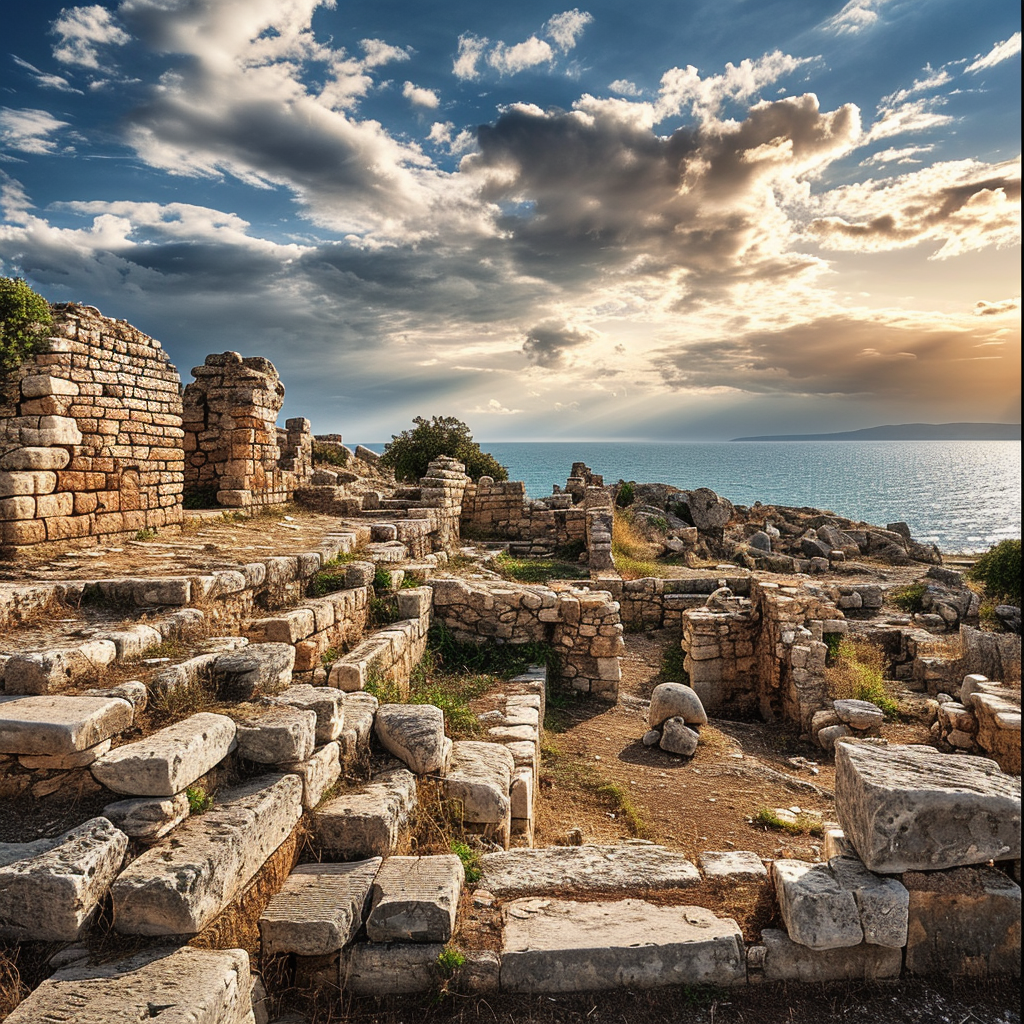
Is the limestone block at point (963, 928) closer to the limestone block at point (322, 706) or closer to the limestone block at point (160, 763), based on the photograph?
the limestone block at point (322, 706)

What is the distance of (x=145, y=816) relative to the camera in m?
3.44

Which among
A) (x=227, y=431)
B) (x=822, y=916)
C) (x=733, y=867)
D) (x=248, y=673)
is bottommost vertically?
(x=733, y=867)

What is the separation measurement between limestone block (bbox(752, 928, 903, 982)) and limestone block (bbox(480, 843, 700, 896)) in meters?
0.65

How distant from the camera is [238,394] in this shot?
475 inches

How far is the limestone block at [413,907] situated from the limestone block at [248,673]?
1.72 meters

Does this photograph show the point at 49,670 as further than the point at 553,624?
No

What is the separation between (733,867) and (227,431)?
1092cm

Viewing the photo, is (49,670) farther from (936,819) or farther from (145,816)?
(936,819)

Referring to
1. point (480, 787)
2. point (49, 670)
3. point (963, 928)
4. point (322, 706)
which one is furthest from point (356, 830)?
point (963, 928)

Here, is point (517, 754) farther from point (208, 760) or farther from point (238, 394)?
point (238, 394)

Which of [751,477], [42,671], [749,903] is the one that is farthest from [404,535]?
[751,477]

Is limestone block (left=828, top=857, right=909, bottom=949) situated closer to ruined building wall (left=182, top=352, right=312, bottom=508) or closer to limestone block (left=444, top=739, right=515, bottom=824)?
limestone block (left=444, top=739, right=515, bottom=824)

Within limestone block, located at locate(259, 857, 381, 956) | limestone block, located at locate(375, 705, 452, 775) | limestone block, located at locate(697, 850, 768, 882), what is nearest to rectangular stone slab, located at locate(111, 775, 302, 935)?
limestone block, located at locate(259, 857, 381, 956)

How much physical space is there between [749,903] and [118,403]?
29.4 feet
